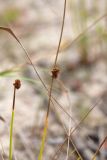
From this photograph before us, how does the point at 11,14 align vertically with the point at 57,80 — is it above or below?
above

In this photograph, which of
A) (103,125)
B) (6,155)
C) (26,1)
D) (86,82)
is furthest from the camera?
(26,1)

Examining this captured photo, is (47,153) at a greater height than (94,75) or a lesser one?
lesser

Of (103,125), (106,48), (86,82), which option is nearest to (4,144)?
(103,125)

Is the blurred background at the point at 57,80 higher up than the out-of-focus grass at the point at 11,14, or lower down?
lower down

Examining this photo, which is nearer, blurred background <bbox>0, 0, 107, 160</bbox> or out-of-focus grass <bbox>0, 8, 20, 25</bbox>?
blurred background <bbox>0, 0, 107, 160</bbox>

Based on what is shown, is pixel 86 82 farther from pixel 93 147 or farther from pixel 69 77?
pixel 93 147

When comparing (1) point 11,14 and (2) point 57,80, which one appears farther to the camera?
(1) point 11,14

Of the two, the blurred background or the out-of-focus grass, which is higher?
the out-of-focus grass

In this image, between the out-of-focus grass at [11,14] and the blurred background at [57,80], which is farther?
the out-of-focus grass at [11,14]
